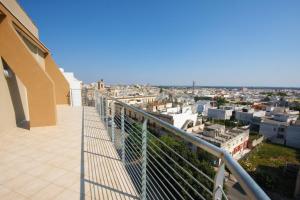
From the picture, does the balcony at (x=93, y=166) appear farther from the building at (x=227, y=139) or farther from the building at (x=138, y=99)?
the building at (x=138, y=99)

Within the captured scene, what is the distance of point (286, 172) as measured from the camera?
1767 cm

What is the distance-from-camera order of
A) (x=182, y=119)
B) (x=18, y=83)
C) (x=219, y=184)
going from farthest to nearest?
(x=182, y=119), (x=18, y=83), (x=219, y=184)

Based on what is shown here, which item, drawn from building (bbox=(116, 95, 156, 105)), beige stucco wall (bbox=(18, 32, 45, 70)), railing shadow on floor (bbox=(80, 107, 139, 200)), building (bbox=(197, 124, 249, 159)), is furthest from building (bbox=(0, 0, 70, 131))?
building (bbox=(116, 95, 156, 105))

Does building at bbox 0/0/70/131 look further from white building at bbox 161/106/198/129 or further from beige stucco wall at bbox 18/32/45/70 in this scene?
white building at bbox 161/106/198/129

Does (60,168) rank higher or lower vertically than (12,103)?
lower

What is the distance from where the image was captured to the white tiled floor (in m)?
2.16

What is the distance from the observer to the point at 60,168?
9.07 ft

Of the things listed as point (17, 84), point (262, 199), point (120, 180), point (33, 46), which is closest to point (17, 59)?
point (17, 84)

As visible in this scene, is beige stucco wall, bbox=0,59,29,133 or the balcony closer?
the balcony

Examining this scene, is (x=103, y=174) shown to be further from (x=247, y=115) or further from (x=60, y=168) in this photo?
(x=247, y=115)

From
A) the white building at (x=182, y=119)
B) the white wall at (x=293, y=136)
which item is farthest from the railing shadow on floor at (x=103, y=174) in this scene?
the white wall at (x=293, y=136)

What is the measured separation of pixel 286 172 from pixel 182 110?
47.6 feet

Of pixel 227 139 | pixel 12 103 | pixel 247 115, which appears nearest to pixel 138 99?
pixel 247 115

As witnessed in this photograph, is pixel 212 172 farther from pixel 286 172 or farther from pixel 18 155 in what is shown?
pixel 286 172
